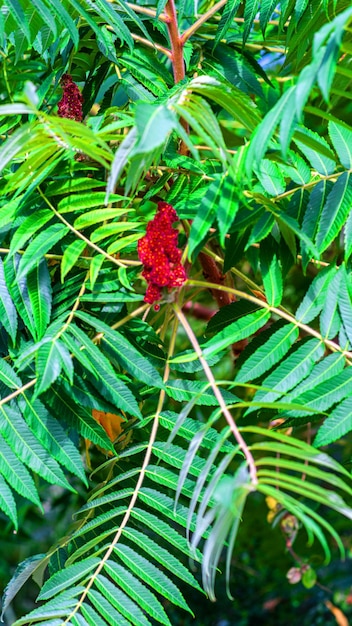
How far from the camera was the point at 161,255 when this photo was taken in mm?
1254

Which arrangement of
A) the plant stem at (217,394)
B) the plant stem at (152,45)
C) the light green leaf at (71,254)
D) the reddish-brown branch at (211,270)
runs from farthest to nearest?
the reddish-brown branch at (211,270), the plant stem at (152,45), the light green leaf at (71,254), the plant stem at (217,394)

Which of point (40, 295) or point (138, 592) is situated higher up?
point (40, 295)

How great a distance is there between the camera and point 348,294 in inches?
50.8

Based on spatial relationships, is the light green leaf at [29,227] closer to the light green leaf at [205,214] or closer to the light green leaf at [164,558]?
the light green leaf at [205,214]

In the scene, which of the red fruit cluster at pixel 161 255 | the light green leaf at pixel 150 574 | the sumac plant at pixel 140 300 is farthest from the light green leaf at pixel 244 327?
the light green leaf at pixel 150 574

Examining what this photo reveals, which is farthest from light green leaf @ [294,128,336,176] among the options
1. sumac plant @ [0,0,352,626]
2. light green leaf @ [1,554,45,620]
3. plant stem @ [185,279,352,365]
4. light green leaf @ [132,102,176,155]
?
light green leaf @ [1,554,45,620]

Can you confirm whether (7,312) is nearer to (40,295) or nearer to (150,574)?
(40,295)

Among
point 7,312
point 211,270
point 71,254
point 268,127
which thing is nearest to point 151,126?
point 268,127

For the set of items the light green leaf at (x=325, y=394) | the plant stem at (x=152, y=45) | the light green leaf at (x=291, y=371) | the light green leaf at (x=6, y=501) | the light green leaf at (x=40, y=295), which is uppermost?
the plant stem at (x=152, y=45)

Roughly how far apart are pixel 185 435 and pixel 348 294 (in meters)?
0.36

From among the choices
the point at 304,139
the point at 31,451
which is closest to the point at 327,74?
the point at 304,139

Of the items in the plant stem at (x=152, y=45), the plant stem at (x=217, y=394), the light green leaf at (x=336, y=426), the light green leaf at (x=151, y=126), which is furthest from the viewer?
the plant stem at (x=152, y=45)

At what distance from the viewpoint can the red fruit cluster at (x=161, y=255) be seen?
1259mm

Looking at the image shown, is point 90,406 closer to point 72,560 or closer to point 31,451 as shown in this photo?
point 31,451
